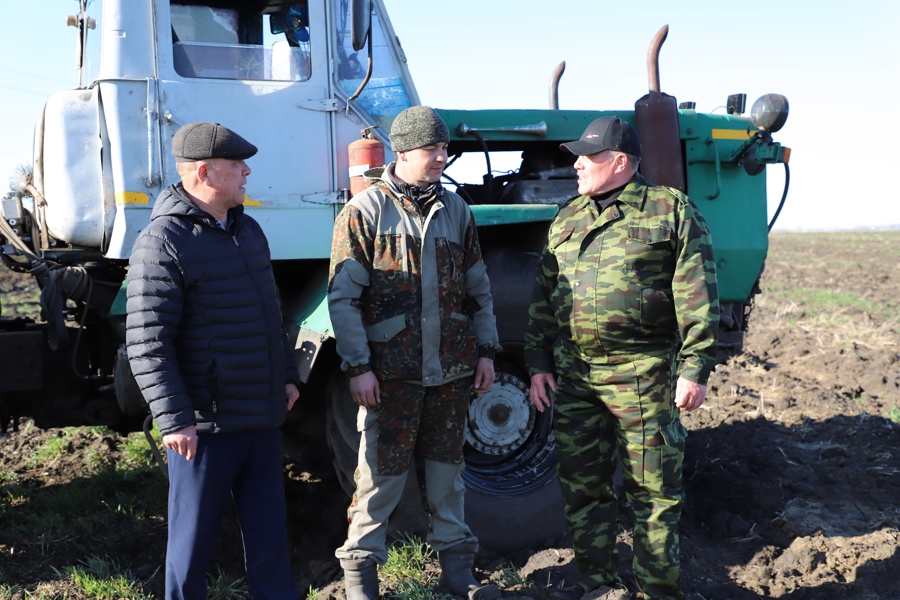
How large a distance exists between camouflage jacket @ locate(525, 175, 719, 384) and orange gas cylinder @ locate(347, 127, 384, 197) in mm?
854

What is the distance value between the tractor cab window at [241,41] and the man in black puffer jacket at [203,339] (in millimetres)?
810

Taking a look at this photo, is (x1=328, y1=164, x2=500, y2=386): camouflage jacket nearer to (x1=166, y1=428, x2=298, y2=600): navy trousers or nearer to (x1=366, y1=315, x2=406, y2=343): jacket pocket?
(x1=366, y1=315, x2=406, y2=343): jacket pocket

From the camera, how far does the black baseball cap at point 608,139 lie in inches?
121

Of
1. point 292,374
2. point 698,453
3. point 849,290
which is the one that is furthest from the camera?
point 849,290

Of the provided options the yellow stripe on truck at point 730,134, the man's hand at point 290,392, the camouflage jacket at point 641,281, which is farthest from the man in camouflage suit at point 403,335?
the yellow stripe on truck at point 730,134

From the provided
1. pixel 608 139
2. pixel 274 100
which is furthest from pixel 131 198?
pixel 608 139

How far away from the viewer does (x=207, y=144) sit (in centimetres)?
265

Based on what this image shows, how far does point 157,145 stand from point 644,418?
7.19ft

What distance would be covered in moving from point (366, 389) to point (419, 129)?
942mm

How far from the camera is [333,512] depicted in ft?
13.3

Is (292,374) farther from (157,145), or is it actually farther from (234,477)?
(157,145)

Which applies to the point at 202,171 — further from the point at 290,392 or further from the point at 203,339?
the point at 290,392

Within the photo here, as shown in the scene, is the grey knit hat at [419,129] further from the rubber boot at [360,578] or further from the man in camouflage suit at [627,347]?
the rubber boot at [360,578]

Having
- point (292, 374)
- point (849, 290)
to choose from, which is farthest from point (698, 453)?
point (849, 290)
